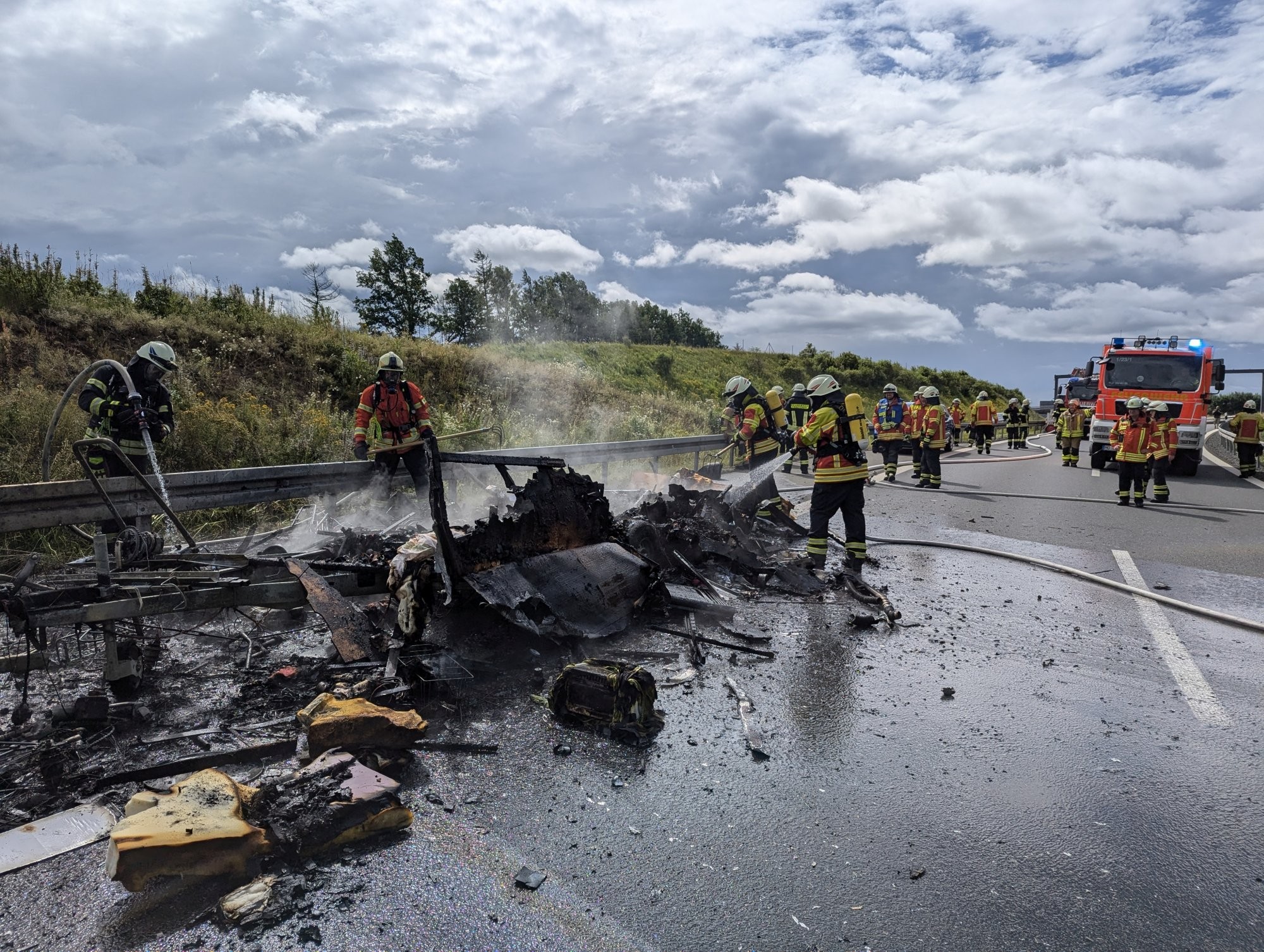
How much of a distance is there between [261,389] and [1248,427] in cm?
2167

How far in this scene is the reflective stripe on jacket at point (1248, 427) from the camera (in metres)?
16.9

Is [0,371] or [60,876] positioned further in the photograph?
[0,371]

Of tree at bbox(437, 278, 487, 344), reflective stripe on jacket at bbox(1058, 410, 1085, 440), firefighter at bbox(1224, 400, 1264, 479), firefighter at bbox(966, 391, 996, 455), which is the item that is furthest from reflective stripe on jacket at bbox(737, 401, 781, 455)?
tree at bbox(437, 278, 487, 344)

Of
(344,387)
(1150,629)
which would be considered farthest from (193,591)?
(344,387)

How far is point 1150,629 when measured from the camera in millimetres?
5379

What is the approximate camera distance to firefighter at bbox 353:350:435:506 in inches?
329

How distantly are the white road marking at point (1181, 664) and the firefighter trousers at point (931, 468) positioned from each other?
7.55 metres

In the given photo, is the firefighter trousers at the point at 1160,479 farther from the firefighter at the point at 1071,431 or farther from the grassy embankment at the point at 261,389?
the grassy embankment at the point at 261,389

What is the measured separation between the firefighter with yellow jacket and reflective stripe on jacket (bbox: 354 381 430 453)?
1855 cm

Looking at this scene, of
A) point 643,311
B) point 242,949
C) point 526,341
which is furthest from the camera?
point 643,311

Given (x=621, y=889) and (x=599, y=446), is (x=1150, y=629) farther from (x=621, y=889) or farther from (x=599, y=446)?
(x=599, y=446)

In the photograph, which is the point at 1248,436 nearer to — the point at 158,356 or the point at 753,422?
the point at 753,422

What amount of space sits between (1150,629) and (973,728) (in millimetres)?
2733

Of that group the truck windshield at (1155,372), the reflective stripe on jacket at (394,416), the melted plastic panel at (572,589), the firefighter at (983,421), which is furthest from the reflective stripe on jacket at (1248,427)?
the reflective stripe on jacket at (394,416)
